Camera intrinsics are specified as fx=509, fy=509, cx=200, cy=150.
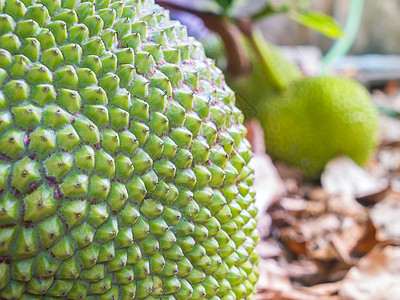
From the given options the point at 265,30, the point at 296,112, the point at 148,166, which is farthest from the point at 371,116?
the point at 265,30

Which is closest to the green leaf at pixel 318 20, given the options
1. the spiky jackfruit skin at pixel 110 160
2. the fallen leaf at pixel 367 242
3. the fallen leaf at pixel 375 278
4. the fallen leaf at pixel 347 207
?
the fallen leaf at pixel 347 207

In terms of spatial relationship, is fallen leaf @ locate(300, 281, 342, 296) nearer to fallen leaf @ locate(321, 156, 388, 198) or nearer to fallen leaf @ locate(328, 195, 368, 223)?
fallen leaf @ locate(328, 195, 368, 223)

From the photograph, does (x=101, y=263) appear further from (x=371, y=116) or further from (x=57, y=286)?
(x=371, y=116)

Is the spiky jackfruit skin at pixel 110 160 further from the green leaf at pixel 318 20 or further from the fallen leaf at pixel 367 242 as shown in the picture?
the green leaf at pixel 318 20

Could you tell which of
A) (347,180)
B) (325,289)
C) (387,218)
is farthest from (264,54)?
(325,289)

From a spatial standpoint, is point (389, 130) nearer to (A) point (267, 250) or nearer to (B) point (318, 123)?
(B) point (318, 123)

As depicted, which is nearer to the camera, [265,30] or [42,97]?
[42,97]
